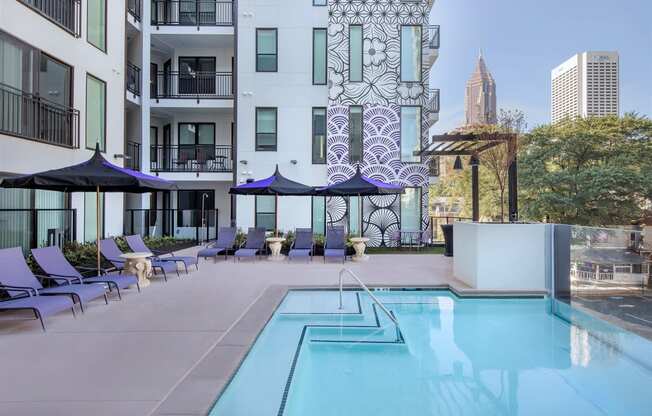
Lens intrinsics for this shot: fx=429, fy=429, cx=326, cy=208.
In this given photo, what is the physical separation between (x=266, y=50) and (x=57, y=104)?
348 inches

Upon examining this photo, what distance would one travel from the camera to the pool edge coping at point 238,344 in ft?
11.5

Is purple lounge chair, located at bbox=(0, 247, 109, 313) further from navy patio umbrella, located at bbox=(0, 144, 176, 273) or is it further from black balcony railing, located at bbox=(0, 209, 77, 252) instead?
black balcony railing, located at bbox=(0, 209, 77, 252)

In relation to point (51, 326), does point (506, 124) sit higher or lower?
higher

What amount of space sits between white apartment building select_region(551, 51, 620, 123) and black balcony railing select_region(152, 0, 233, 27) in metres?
25.1

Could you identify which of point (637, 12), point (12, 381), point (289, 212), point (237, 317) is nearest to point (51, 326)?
point (12, 381)

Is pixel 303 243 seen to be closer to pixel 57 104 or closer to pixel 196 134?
pixel 57 104

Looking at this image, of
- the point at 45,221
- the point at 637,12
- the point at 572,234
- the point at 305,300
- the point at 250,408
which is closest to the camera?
the point at 250,408

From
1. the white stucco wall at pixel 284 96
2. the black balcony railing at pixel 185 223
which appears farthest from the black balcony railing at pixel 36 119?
the black balcony railing at pixel 185 223

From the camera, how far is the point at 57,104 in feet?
36.2

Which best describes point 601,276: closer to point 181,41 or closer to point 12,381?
point 12,381

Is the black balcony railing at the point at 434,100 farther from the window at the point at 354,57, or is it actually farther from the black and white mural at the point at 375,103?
the window at the point at 354,57

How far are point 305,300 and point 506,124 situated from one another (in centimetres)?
691

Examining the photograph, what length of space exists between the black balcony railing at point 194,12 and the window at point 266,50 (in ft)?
6.75

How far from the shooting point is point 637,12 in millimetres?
33031
